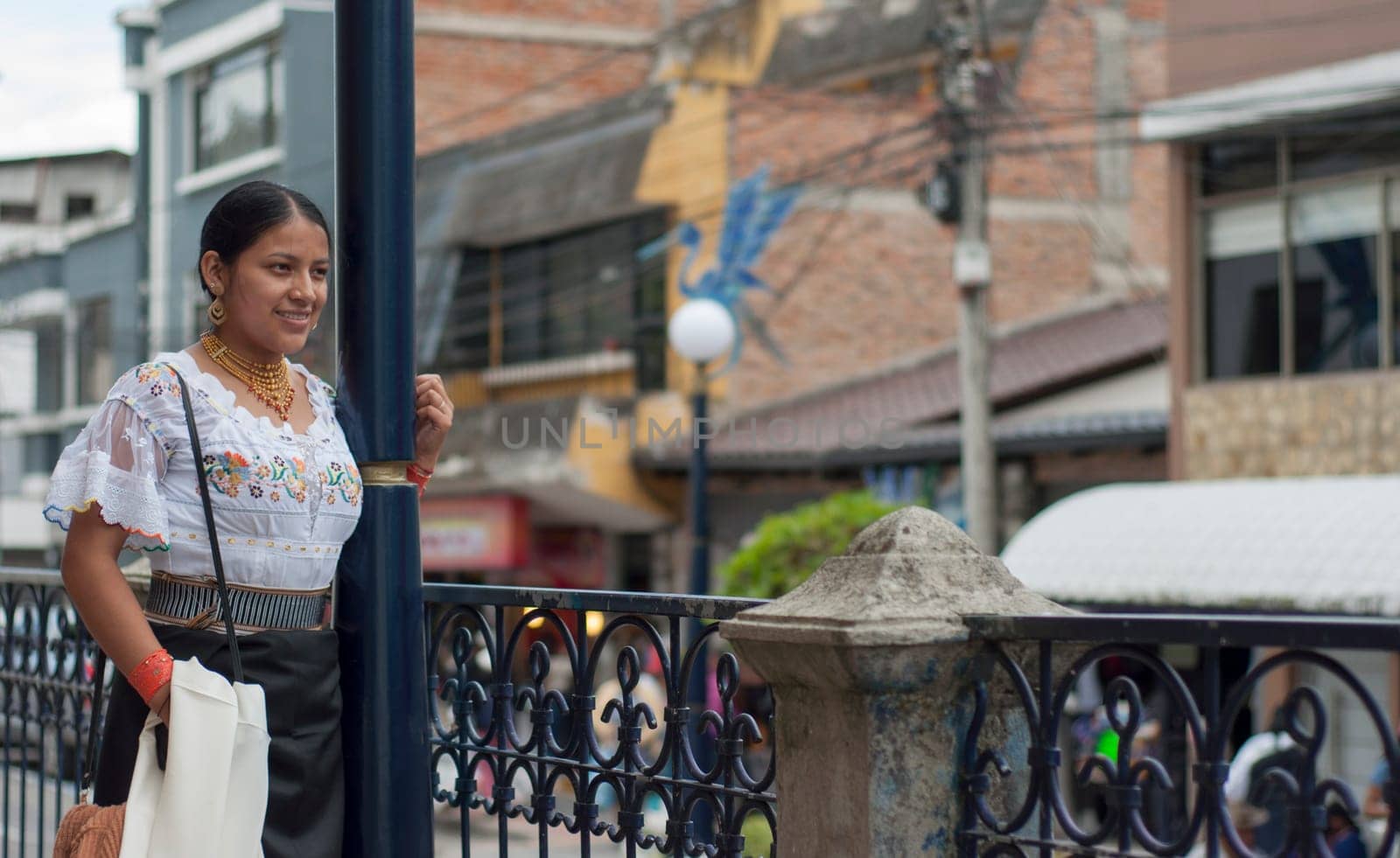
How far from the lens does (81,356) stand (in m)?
31.4

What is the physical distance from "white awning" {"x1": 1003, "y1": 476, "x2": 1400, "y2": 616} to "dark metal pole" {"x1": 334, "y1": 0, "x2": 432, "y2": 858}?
1025 centimetres

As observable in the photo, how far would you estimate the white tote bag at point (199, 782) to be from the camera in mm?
2988

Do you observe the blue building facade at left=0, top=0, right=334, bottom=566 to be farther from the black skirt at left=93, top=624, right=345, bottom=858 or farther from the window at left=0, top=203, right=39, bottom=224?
the black skirt at left=93, top=624, right=345, bottom=858

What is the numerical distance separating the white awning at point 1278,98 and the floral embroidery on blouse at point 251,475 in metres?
12.9

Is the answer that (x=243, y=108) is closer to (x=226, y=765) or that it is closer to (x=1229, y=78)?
(x=1229, y=78)

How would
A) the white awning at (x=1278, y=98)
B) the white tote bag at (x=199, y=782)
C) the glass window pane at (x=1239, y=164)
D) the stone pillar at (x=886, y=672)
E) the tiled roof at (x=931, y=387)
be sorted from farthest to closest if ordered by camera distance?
the tiled roof at (x=931, y=387), the glass window pane at (x=1239, y=164), the white awning at (x=1278, y=98), the white tote bag at (x=199, y=782), the stone pillar at (x=886, y=672)

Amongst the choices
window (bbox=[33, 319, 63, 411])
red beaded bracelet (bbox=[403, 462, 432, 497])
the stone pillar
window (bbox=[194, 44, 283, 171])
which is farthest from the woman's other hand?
window (bbox=[33, 319, 63, 411])

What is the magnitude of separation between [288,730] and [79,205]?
37.2 meters

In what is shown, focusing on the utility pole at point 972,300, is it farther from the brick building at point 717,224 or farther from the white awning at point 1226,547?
the brick building at point 717,224

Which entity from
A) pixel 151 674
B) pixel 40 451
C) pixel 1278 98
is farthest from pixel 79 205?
pixel 151 674

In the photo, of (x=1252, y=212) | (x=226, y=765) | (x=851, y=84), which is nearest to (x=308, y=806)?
(x=226, y=765)

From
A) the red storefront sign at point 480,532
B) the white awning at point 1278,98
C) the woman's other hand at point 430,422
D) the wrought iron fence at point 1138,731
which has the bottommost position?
the red storefront sign at point 480,532

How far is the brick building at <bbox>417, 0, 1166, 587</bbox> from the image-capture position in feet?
72.8

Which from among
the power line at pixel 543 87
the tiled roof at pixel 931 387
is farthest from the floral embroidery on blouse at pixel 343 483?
the power line at pixel 543 87
